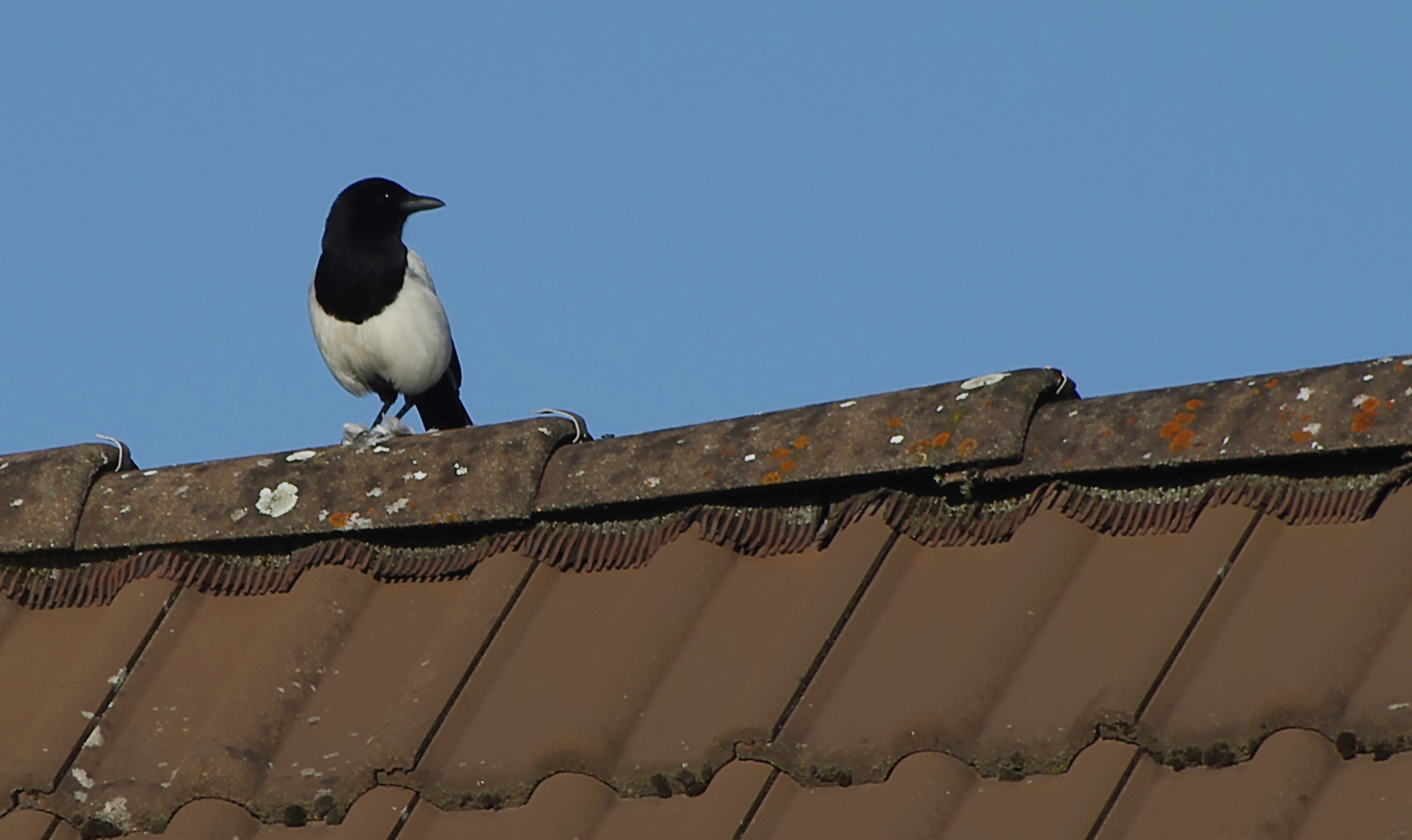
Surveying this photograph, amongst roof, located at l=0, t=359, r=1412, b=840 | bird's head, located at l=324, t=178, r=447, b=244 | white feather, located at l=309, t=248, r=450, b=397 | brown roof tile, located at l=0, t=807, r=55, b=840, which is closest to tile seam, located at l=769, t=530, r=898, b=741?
roof, located at l=0, t=359, r=1412, b=840

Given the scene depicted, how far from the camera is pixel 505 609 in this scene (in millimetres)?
2176

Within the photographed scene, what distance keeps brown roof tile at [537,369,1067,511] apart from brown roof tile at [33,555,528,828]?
17cm

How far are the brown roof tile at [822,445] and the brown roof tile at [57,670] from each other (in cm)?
57

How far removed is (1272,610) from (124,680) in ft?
4.49

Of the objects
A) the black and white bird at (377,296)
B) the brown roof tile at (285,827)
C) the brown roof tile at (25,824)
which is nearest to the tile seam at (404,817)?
the brown roof tile at (285,827)

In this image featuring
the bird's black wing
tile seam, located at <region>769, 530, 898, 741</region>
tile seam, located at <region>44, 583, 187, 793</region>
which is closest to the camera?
tile seam, located at <region>769, 530, 898, 741</region>

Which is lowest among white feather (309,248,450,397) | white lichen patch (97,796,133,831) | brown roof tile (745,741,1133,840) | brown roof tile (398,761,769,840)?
white lichen patch (97,796,133,831)

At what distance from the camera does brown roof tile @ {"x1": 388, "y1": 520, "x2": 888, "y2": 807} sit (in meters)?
1.89

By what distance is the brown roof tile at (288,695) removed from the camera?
2.04m

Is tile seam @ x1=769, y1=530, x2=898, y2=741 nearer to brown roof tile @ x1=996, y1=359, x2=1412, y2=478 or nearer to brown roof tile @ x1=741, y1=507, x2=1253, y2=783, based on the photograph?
brown roof tile @ x1=741, y1=507, x2=1253, y2=783

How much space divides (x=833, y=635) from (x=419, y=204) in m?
4.06

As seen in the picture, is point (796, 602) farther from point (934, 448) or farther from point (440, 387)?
point (440, 387)

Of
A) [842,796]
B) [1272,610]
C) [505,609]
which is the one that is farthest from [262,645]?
[1272,610]

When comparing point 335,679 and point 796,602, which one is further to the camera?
point 335,679
